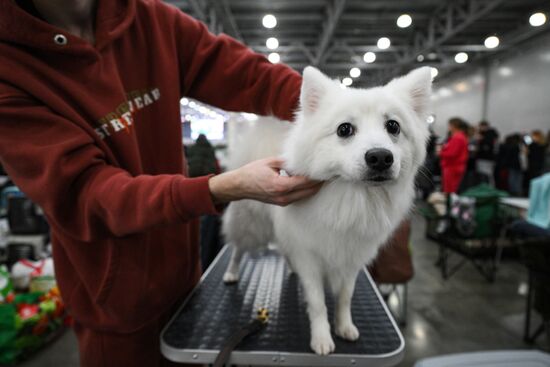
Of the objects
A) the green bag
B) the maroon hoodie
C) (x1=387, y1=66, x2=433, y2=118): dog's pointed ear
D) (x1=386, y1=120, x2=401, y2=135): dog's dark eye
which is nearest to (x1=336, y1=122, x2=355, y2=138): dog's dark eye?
(x1=386, y1=120, x2=401, y2=135): dog's dark eye

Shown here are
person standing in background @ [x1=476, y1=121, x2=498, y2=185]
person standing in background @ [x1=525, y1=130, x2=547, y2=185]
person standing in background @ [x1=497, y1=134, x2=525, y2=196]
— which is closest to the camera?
person standing in background @ [x1=525, y1=130, x2=547, y2=185]

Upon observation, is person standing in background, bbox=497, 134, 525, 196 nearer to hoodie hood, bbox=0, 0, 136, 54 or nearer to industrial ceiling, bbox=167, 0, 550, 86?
industrial ceiling, bbox=167, 0, 550, 86

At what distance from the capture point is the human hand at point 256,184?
94 cm

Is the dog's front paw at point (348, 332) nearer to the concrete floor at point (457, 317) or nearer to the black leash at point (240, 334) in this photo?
the black leash at point (240, 334)


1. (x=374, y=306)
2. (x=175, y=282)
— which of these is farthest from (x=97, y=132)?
(x=374, y=306)

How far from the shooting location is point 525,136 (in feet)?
27.5

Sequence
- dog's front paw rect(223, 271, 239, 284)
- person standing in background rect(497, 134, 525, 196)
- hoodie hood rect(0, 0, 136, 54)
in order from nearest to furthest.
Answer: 1. hoodie hood rect(0, 0, 136, 54)
2. dog's front paw rect(223, 271, 239, 284)
3. person standing in background rect(497, 134, 525, 196)

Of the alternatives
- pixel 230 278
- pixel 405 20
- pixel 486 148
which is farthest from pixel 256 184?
pixel 486 148

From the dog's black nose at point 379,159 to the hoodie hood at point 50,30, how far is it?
879mm

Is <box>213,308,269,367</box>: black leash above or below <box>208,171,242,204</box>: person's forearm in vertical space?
below

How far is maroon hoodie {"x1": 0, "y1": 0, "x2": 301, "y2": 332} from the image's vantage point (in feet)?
2.87

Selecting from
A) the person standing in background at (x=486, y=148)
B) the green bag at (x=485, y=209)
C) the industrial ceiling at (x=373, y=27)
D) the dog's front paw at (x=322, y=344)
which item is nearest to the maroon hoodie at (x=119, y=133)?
the dog's front paw at (x=322, y=344)

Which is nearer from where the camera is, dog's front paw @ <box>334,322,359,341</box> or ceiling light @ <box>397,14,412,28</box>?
dog's front paw @ <box>334,322,359,341</box>

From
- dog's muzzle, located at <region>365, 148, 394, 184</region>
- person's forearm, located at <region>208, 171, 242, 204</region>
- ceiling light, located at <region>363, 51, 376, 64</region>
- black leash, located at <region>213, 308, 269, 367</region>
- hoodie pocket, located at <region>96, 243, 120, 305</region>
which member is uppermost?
ceiling light, located at <region>363, 51, 376, 64</region>
